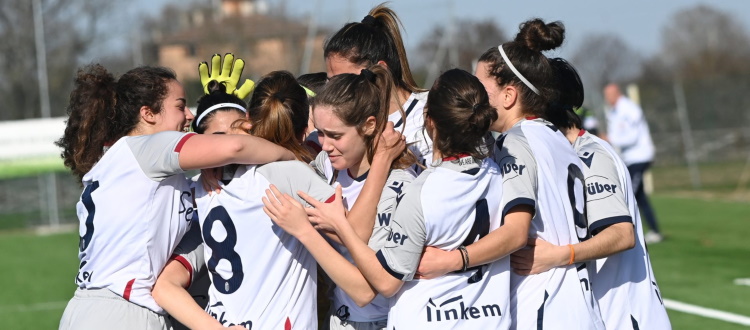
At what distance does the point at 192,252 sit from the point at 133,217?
0.31 meters

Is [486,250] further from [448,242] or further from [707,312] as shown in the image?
[707,312]

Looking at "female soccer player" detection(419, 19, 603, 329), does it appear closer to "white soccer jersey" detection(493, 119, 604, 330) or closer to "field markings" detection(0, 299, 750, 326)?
"white soccer jersey" detection(493, 119, 604, 330)

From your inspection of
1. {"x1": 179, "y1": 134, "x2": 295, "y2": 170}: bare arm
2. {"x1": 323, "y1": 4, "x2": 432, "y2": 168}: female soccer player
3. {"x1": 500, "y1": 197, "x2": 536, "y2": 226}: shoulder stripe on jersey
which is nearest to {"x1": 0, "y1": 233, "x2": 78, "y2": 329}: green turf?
{"x1": 323, "y1": 4, "x2": 432, "y2": 168}: female soccer player

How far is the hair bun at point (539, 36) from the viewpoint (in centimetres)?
383

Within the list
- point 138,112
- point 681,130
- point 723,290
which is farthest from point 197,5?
point 138,112

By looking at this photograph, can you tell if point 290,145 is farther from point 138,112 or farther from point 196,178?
point 138,112

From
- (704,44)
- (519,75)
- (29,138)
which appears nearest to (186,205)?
(519,75)

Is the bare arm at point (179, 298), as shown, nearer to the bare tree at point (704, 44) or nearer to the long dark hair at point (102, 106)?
the long dark hair at point (102, 106)

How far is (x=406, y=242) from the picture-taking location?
10.9 feet

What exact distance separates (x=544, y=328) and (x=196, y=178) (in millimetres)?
1548

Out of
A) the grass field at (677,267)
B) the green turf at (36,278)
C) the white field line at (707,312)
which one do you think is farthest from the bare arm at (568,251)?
the green turf at (36,278)

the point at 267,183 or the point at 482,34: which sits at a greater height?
the point at 482,34

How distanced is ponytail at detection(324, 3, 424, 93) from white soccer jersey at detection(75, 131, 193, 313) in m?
0.86

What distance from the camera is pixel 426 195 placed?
3316 millimetres
